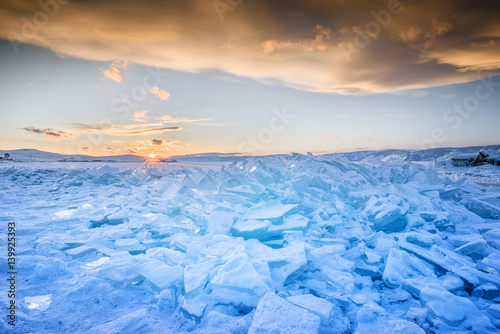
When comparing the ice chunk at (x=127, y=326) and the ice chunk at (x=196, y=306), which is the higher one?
the ice chunk at (x=127, y=326)

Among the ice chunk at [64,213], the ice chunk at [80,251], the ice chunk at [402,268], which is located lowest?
the ice chunk at [64,213]

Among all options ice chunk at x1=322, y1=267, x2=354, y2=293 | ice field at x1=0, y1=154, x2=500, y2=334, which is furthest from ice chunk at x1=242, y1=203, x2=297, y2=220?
ice chunk at x1=322, y1=267, x2=354, y2=293

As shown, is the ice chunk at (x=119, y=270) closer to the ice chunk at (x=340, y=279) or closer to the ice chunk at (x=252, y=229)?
the ice chunk at (x=252, y=229)

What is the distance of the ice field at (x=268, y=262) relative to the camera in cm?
199

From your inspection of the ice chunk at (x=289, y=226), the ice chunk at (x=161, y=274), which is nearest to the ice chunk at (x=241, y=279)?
the ice chunk at (x=161, y=274)

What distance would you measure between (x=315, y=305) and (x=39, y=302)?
98.9 inches

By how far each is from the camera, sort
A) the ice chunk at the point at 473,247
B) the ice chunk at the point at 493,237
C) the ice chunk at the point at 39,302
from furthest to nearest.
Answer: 1. the ice chunk at the point at 493,237
2. the ice chunk at the point at 473,247
3. the ice chunk at the point at 39,302

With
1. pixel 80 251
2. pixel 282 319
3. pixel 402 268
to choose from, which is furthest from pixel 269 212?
pixel 80 251

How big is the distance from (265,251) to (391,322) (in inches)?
59.0

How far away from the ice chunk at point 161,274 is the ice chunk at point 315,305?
124 centimetres

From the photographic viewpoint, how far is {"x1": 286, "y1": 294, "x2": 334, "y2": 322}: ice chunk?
1912mm

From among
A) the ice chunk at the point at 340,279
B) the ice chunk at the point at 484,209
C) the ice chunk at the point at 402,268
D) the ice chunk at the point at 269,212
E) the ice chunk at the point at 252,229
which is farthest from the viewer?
the ice chunk at the point at 484,209

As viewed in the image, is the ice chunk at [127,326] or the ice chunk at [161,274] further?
the ice chunk at [161,274]

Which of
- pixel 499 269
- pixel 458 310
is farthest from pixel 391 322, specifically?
pixel 499 269
